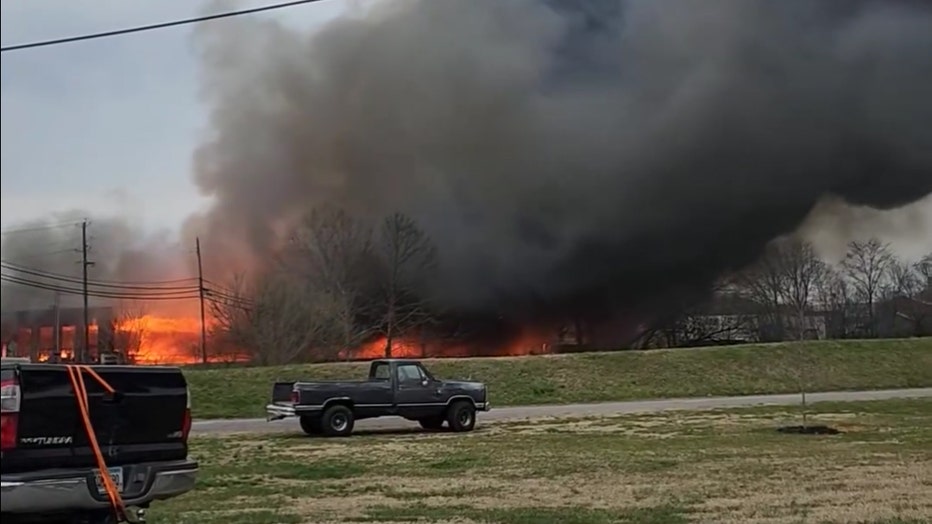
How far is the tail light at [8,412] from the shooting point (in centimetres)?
519

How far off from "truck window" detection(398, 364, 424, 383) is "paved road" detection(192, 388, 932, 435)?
4.34ft

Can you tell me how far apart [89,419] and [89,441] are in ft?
0.42

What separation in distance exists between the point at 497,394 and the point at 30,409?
25220mm

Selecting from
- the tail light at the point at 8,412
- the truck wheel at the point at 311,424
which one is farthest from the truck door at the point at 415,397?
the tail light at the point at 8,412

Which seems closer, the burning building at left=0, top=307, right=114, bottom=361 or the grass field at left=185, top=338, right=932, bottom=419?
the burning building at left=0, top=307, right=114, bottom=361

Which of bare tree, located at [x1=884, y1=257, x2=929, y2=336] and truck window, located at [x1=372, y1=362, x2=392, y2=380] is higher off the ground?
bare tree, located at [x1=884, y1=257, x2=929, y2=336]

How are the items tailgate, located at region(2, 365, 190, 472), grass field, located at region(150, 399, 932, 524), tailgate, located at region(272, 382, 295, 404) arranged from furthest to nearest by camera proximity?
tailgate, located at region(272, 382, 295, 404) → grass field, located at region(150, 399, 932, 524) → tailgate, located at region(2, 365, 190, 472)

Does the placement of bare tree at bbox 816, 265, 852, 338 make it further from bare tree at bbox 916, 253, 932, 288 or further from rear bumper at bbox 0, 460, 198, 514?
rear bumper at bbox 0, 460, 198, 514

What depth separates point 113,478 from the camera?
5.81 meters

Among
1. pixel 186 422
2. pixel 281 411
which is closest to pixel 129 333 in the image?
pixel 281 411

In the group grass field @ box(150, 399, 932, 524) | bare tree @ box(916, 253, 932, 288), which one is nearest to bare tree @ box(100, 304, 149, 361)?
grass field @ box(150, 399, 932, 524)

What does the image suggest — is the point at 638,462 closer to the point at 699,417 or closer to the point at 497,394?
the point at 699,417

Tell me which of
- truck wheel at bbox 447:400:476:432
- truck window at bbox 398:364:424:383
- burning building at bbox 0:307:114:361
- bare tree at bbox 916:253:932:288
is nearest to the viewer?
burning building at bbox 0:307:114:361

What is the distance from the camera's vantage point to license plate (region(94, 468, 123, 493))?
5.68 metres
